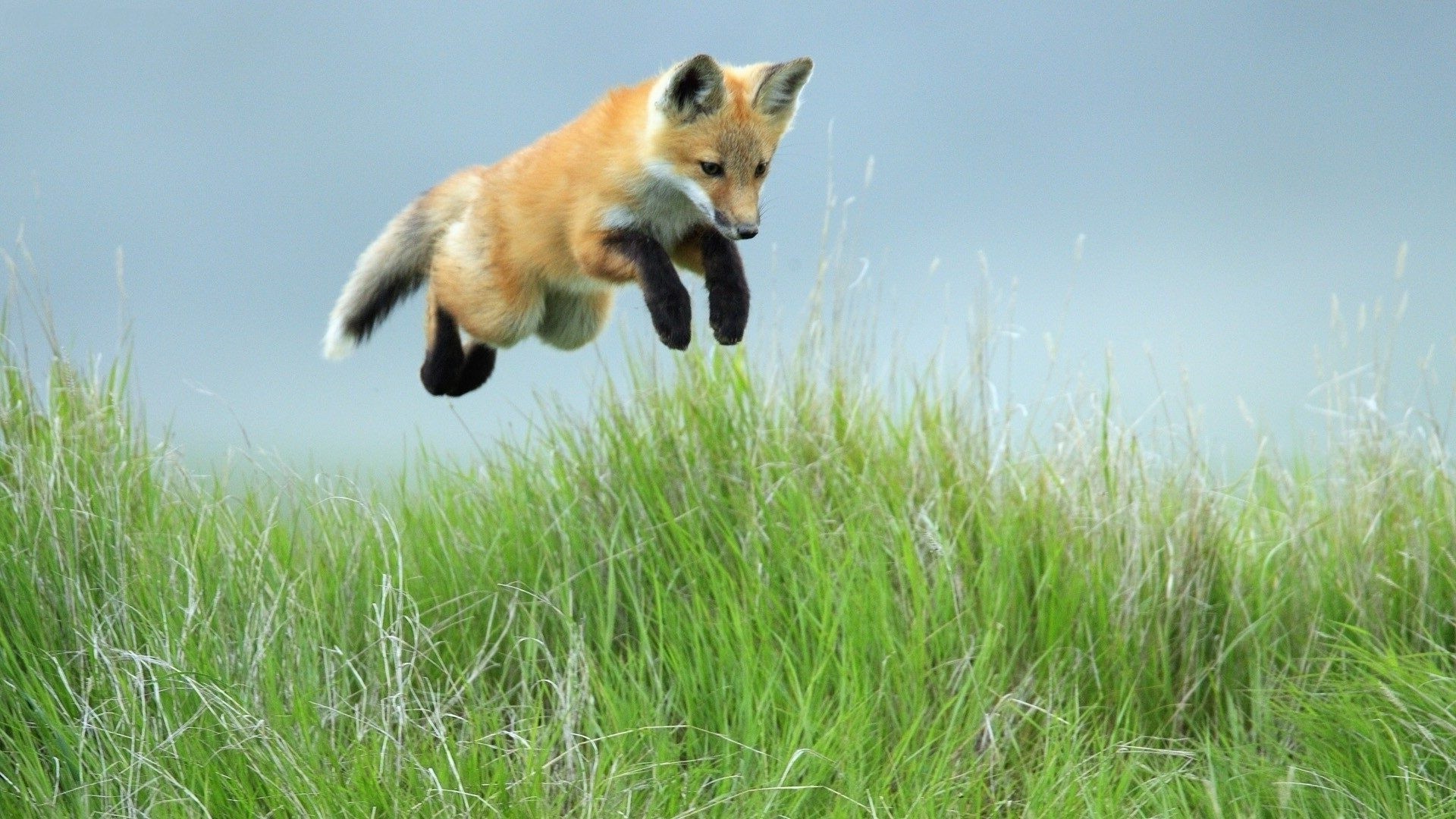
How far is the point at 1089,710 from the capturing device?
4305 millimetres

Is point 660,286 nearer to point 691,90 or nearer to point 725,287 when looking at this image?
point 725,287

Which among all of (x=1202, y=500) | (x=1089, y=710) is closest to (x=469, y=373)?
(x=1089, y=710)

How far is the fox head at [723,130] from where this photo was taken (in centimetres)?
341

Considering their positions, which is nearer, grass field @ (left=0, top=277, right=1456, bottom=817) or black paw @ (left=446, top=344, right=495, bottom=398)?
Result: grass field @ (left=0, top=277, right=1456, bottom=817)

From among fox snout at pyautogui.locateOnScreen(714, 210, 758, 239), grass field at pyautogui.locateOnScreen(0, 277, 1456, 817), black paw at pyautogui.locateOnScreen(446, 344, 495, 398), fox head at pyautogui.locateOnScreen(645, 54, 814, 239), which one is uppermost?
fox head at pyautogui.locateOnScreen(645, 54, 814, 239)

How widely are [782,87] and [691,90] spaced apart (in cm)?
28

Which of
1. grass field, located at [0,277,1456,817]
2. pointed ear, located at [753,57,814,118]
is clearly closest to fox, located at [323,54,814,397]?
pointed ear, located at [753,57,814,118]

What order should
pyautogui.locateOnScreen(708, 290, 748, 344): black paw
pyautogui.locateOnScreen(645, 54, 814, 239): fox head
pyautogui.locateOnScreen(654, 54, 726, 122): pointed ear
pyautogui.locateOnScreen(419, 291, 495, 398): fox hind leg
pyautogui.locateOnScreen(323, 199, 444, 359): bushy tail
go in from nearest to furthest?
pyautogui.locateOnScreen(654, 54, 726, 122): pointed ear, pyautogui.locateOnScreen(645, 54, 814, 239): fox head, pyautogui.locateOnScreen(708, 290, 748, 344): black paw, pyautogui.locateOnScreen(419, 291, 495, 398): fox hind leg, pyautogui.locateOnScreen(323, 199, 444, 359): bushy tail

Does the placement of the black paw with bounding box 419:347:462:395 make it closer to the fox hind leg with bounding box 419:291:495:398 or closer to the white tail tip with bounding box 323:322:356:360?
the fox hind leg with bounding box 419:291:495:398

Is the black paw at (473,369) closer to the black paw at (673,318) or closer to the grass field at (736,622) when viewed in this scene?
the grass field at (736,622)

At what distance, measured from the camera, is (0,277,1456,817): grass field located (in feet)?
11.5

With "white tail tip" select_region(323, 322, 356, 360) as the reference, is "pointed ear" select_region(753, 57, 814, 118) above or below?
above

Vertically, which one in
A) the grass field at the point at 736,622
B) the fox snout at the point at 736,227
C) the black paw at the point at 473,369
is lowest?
the grass field at the point at 736,622

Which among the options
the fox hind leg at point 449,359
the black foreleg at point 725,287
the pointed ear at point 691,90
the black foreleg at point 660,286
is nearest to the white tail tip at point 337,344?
the fox hind leg at point 449,359
